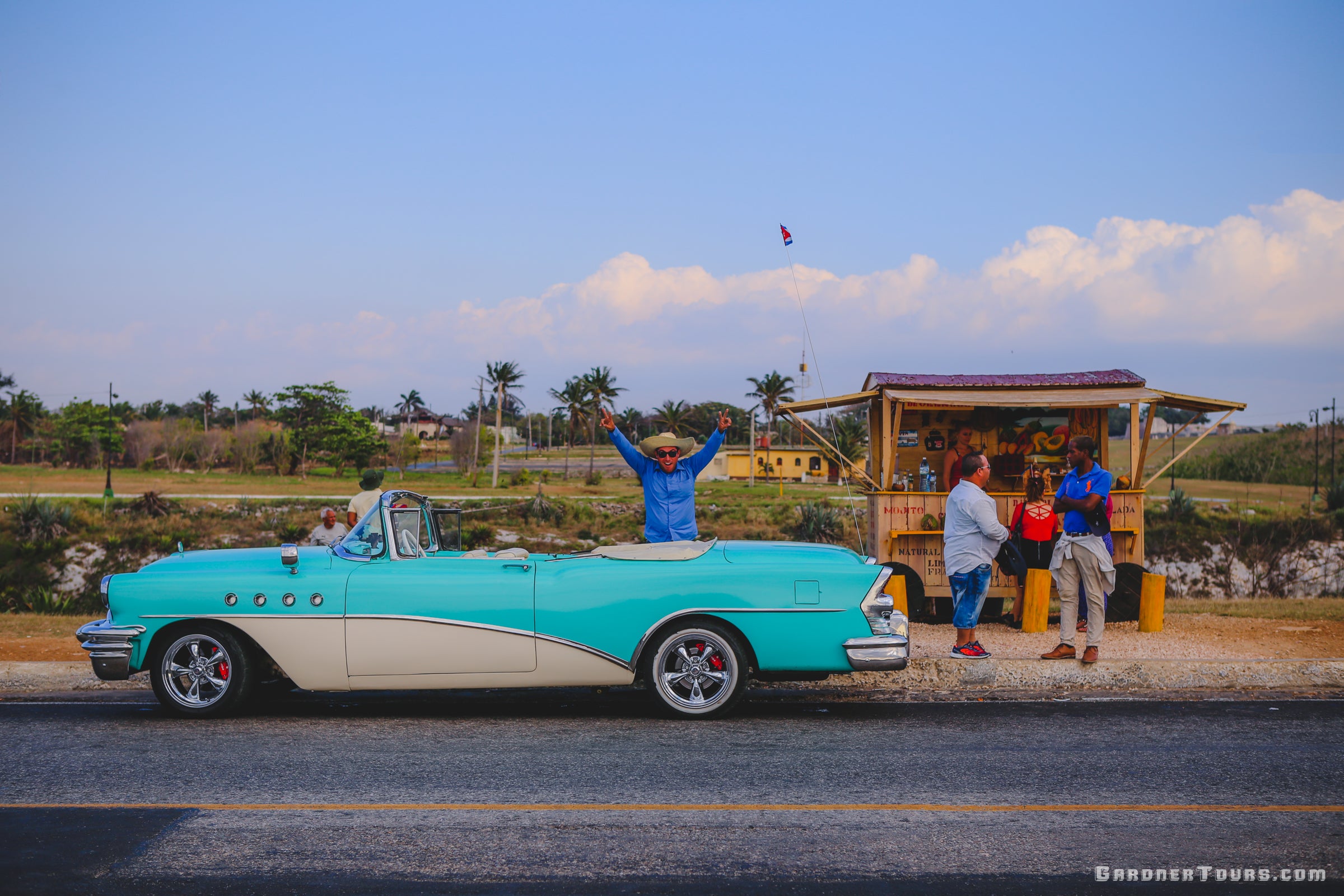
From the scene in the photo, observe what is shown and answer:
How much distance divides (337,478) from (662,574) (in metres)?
69.1

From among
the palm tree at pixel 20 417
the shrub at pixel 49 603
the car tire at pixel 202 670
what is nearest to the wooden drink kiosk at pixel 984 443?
the car tire at pixel 202 670

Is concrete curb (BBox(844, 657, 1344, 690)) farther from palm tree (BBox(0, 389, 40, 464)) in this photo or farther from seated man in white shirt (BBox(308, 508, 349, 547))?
palm tree (BBox(0, 389, 40, 464))

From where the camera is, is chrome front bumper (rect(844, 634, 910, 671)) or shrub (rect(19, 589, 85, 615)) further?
shrub (rect(19, 589, 85, 615))

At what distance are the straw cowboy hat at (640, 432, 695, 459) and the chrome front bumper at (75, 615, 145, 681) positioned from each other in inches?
158

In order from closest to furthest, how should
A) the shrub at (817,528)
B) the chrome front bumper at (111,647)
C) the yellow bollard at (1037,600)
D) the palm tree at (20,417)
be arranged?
the chrome front bumper at (111,647) < the yellow bollard at (1037,600) < the shrub at (817,528) < the palm tree at (20,417)

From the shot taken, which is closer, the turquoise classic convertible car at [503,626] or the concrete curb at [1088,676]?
the turquoise classic convertible car at [503,626]

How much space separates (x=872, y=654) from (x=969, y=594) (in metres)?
2.01

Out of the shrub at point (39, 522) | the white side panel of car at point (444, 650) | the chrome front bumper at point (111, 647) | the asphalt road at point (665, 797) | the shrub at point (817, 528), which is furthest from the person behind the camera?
the shrub at point (39, 522)

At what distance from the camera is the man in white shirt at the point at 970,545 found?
25.6 feet

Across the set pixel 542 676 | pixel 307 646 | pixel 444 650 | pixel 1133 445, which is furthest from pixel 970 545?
pixel 1133 445

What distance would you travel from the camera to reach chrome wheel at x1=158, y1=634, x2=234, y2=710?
6.58m

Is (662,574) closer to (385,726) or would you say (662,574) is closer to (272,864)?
(385,726)

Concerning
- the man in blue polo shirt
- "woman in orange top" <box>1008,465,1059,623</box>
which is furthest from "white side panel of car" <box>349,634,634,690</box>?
"woman in orange top" <box>1008,465,1059,623</box>

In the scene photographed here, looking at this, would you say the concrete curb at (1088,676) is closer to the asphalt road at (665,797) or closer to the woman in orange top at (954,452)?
the asphalt road at (665,797)
